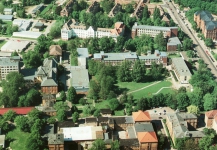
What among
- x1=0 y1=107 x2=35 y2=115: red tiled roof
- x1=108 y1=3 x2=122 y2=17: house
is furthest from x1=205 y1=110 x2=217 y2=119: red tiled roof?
x1=108 y1=3 x2=122 y2=17: house

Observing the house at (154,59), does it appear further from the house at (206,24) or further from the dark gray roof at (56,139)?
the dark gray roof at (56,139)

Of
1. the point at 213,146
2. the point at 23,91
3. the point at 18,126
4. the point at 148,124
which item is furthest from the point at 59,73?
the point at 213,146

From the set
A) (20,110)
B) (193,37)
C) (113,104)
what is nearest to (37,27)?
(193,37)

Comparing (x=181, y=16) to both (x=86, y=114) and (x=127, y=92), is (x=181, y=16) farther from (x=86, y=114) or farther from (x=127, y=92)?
(x=86, y=114)

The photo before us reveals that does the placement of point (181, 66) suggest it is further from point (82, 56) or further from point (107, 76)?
point (82, 56)

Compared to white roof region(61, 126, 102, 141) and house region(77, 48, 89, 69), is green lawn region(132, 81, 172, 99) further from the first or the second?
white roof region(61, 126, 102, 141)

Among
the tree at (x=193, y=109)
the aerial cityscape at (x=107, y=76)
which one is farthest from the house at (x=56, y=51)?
the tree at (x=193, y=109)
